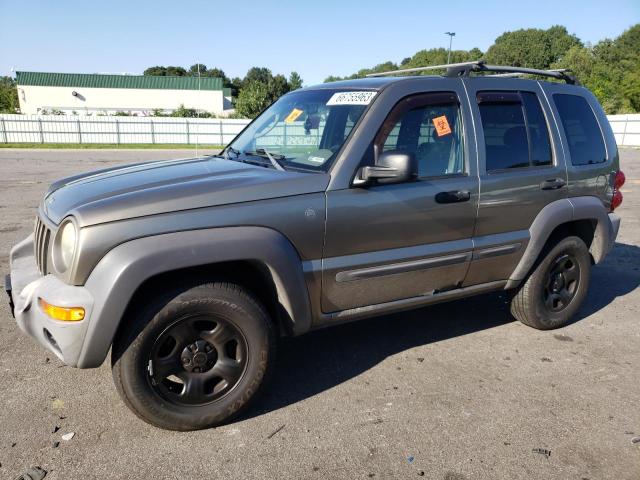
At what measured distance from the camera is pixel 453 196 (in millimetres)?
3371

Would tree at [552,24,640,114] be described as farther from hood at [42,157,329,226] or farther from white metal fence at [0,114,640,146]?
hood at [42,157,329,226]

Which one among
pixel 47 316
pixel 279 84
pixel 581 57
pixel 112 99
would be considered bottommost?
pixel 47 316

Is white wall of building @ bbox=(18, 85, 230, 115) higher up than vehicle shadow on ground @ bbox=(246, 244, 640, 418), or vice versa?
white wall of building @ bbox=(18, 85, 230, 115)

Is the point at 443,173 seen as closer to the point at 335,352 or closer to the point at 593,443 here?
the point at 335,352

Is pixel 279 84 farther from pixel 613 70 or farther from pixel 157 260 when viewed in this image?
pixel 157 260

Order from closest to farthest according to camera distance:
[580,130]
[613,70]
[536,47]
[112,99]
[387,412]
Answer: [387,412] → [580,130] → [613,70] → [112,99] → [536,47]

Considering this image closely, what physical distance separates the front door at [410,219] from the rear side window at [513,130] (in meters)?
0.24

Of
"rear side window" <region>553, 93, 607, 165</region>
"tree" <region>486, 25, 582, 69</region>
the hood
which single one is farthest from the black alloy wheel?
"tree" <region>486, 25, 582, 69</region>

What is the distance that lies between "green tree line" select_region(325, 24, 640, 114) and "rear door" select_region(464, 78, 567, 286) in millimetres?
11611

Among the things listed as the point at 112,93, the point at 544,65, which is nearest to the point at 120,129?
the point at 112,93

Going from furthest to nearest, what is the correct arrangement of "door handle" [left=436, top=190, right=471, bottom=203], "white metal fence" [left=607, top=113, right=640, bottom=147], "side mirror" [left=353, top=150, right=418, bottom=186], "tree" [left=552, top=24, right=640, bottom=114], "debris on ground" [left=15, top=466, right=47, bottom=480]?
"tree" [left=552, top=24, right=640, bottom=114], "white metal fence" [left=607, top=113, right=640, bottom=147], "door handle" [left=436, top=190, right=471, bottom=203], "side mirror" [left=353, top=150, right=418, bottom=186], "debris on ground" [left=15, top=466, right=47, bottom=480]

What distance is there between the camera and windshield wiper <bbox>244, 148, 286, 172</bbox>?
10.5 ft

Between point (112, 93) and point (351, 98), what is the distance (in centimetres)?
6461

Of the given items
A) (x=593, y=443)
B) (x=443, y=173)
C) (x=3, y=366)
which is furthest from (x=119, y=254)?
(x=593, y=443)
